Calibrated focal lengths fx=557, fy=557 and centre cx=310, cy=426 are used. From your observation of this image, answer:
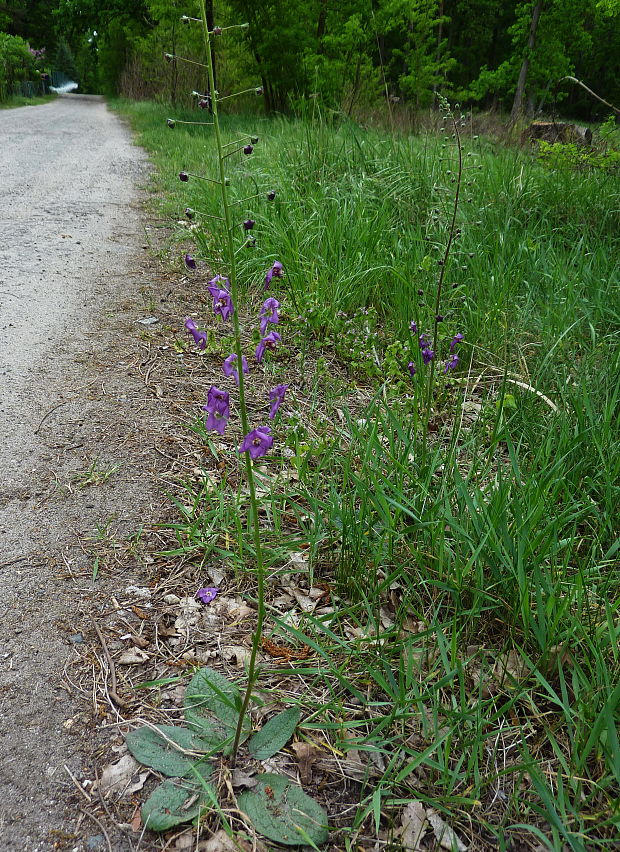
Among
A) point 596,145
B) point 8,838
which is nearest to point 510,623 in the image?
point 8,838

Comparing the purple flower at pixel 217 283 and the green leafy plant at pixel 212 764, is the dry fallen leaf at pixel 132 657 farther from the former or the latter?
the purple flower at pixel 217 283

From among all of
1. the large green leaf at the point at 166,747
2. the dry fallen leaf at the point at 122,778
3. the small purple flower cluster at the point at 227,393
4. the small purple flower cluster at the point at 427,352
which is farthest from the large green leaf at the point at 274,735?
the small purple flower cluster at the point at 427,352

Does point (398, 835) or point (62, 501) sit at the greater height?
point (62, 501)

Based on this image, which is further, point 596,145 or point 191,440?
point 596,145

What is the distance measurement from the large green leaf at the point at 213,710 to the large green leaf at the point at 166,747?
24mm

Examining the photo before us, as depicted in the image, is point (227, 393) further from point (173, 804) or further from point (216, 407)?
point (173, 804)

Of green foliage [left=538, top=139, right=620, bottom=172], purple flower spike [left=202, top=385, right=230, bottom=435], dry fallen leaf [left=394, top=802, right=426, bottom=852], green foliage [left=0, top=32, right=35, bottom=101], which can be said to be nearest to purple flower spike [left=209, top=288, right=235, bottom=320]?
Answer: purple flower spike [left=202, top=385, right=230, bottom=435]

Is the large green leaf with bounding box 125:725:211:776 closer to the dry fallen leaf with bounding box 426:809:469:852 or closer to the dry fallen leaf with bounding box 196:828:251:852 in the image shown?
the dry fallen leaf with bounding box 196:828:251:852

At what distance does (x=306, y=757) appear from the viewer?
1.27m

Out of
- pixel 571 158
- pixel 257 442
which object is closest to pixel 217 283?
pixel 257 442

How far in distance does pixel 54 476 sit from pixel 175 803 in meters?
1.24

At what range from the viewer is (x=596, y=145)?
6.43 metres

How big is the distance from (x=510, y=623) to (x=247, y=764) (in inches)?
29.9

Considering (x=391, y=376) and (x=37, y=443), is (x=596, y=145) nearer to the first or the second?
(x=391, y=376)
